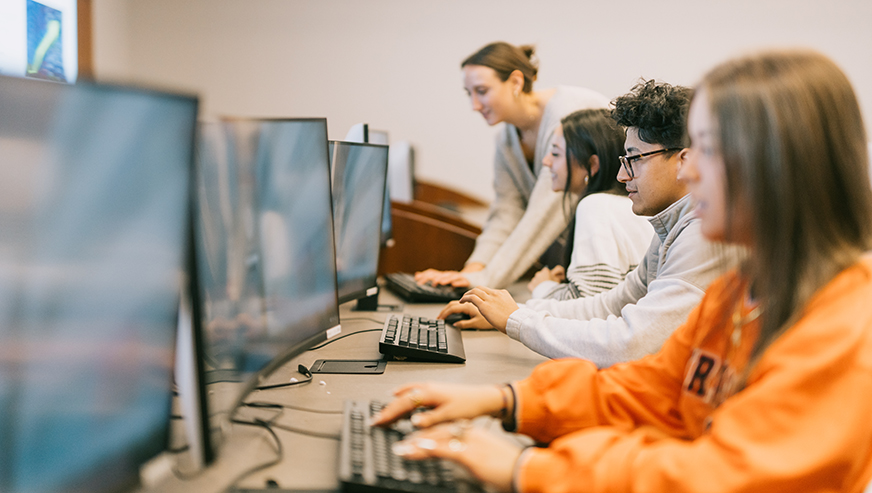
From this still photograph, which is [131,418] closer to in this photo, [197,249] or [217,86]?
[197,249]

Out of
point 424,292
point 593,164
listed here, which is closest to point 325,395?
point 424,292

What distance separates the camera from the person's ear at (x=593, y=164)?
166 cm

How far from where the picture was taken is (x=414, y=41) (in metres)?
4.34

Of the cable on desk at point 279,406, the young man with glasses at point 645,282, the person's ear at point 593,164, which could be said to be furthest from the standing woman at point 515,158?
the cable on desk at point 279,406

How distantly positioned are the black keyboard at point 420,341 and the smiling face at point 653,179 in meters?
0.48

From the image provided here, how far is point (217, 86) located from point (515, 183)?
2913 mm

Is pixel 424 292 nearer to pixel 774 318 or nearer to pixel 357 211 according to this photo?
pixel 357 211

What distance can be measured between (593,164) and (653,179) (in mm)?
445

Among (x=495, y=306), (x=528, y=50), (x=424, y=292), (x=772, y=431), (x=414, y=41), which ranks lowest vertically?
(x=424, y=292)

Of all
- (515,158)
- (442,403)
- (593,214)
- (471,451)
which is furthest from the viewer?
(515,158)

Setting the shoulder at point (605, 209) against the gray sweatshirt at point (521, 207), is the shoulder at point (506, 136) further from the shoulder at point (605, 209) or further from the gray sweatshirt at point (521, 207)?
the shoulder at point (605, 209)

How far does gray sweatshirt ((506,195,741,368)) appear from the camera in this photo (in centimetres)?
98

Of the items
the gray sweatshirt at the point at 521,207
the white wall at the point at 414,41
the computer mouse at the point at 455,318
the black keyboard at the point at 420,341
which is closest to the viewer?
the black keyboard at the point at 420,341

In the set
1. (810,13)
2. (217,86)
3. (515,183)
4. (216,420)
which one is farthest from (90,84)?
(810,13)
